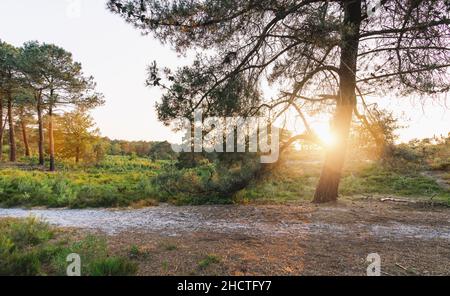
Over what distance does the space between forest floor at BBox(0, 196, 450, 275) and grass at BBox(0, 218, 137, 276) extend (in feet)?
1.14

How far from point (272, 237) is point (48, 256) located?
11.9ft

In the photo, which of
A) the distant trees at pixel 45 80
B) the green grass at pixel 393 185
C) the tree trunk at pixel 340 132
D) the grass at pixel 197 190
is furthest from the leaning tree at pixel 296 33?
the distant trees at pixel 45 80

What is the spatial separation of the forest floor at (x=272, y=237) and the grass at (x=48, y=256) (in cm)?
35

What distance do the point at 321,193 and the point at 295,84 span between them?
365cm

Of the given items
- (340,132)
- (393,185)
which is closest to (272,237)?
(340,132)

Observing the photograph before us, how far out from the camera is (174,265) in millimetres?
4160

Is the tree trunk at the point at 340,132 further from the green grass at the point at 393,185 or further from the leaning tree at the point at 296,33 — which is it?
the green grass at the point at 393,185

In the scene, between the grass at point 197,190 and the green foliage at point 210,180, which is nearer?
the green foliage at point 210,180

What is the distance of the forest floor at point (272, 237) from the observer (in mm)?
4160

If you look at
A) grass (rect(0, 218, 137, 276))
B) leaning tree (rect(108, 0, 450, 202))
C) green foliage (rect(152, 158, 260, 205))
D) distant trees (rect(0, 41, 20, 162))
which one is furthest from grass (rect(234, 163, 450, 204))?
distant trees (rect(0, 41, 20, 162))

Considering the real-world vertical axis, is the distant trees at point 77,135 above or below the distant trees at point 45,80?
below

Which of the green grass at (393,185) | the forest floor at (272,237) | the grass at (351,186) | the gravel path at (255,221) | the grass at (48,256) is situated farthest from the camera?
the green grass at (393,185)

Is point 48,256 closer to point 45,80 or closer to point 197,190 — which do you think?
point 197,190

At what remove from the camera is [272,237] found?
5.72 meters
